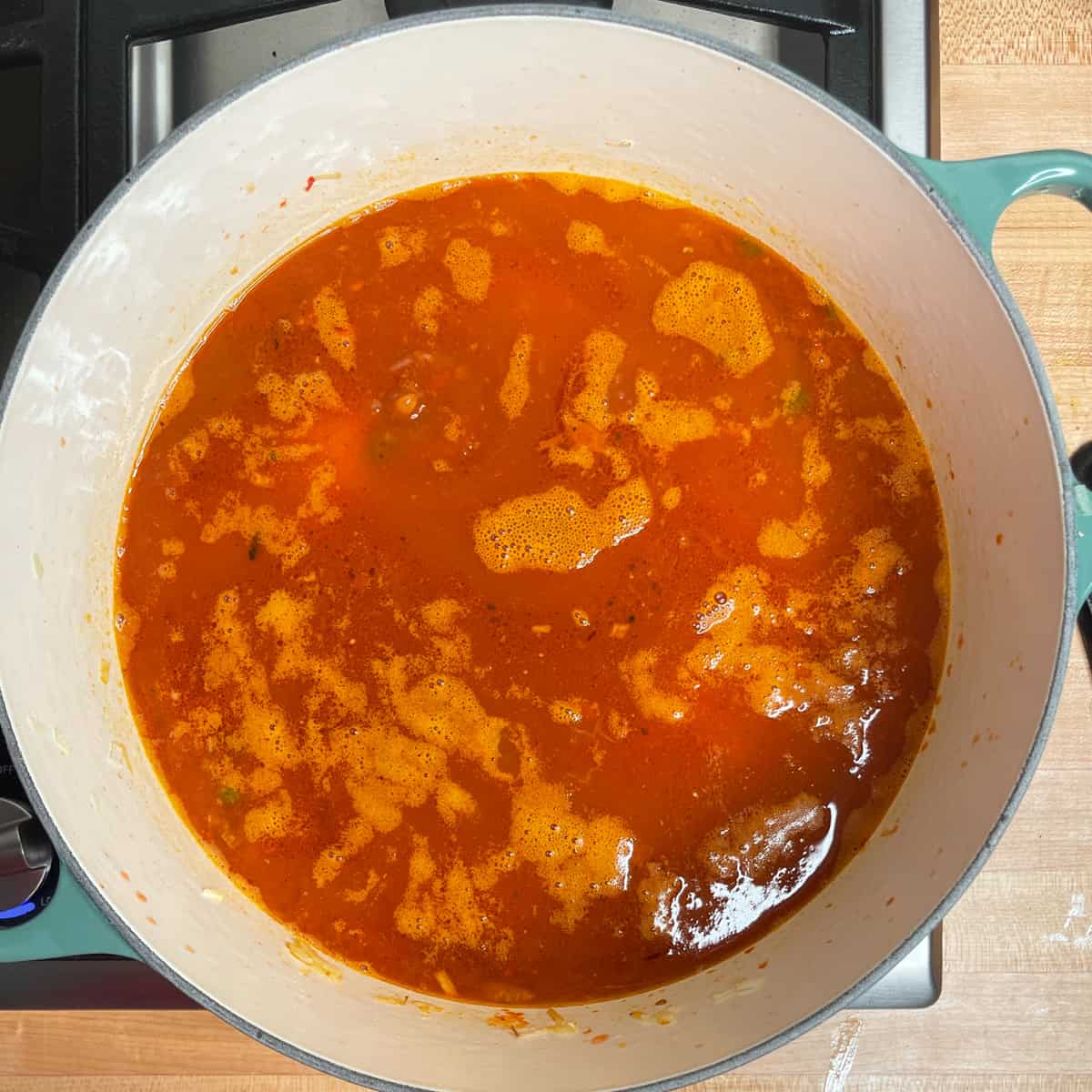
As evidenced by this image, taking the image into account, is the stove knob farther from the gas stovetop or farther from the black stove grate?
the black stove grate

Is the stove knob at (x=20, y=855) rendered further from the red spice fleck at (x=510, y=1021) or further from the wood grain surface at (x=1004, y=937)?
the red spice fleck at (x=510, y=1021)

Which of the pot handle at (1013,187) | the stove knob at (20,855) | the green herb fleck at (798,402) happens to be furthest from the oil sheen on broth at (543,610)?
the pot handle at (1013,187)

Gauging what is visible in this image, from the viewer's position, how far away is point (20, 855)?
102cm

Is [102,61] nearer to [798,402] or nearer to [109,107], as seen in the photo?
[109,107]

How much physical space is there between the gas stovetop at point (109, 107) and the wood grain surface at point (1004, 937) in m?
0.05

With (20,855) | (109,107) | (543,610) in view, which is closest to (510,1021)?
(543,610)

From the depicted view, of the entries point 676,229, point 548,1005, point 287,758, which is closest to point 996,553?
point 676,229

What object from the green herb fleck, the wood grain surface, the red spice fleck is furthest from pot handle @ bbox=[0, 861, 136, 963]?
the green herb fleck

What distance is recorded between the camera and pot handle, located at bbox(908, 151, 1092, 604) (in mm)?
833

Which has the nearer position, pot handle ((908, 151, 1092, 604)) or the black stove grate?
pot handle ((908, 151, 1092, 604))

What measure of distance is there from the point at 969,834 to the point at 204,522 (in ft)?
3.01

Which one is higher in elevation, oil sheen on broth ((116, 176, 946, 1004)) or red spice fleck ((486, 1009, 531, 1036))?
oil sheen on broth ((116, 176, 946, 1004))

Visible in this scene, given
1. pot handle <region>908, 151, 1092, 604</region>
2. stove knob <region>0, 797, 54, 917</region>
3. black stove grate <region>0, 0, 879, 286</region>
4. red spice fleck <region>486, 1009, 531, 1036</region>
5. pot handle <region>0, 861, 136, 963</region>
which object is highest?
black stove grate <region>0, 0, 879, 286</region>

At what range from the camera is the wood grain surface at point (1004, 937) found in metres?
1.09
